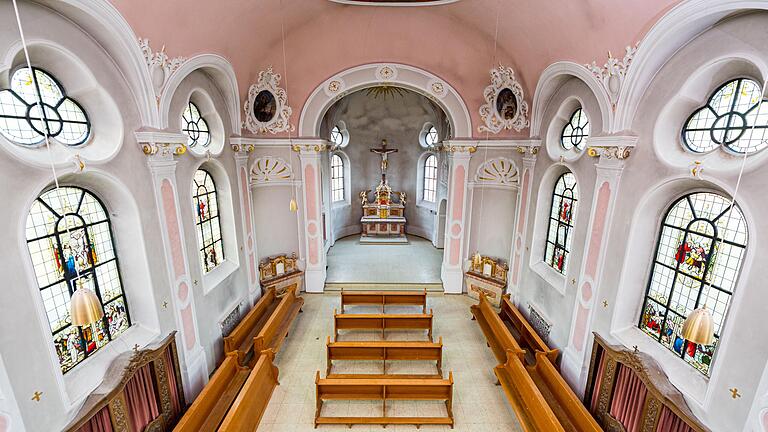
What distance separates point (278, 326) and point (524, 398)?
20.3 feet

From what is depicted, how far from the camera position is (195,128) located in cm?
809

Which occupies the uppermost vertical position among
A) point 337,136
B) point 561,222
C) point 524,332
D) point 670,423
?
point 337,136

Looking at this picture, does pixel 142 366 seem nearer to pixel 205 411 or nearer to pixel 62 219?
pixel 205 411

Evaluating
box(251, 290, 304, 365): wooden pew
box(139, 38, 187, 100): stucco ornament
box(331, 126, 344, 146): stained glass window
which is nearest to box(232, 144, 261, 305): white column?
box(251, 290, 304, 365): wooden pew

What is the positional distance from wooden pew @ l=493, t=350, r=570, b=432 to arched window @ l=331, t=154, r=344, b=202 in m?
11.9

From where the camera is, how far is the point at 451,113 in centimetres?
1106

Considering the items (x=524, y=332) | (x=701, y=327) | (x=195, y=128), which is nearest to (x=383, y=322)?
(x=524, y=332)

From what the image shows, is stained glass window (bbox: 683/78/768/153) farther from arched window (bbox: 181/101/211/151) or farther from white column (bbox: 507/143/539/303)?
arched window (bbox: 181/101/211/151)

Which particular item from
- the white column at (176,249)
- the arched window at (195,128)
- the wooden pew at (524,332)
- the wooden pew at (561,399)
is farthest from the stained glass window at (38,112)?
the wooden pew at (524,332)

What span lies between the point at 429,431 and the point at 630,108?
22.8 feet

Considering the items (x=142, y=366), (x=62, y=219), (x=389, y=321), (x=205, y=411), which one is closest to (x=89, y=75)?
(x=62, y=219)

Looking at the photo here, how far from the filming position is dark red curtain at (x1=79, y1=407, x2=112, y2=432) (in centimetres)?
495

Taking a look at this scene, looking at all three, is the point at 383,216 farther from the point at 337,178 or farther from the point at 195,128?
the point at 195,128

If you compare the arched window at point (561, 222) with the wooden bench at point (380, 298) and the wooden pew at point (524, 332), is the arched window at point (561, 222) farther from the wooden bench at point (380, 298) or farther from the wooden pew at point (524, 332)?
the wooden bench at point (380, 298)
